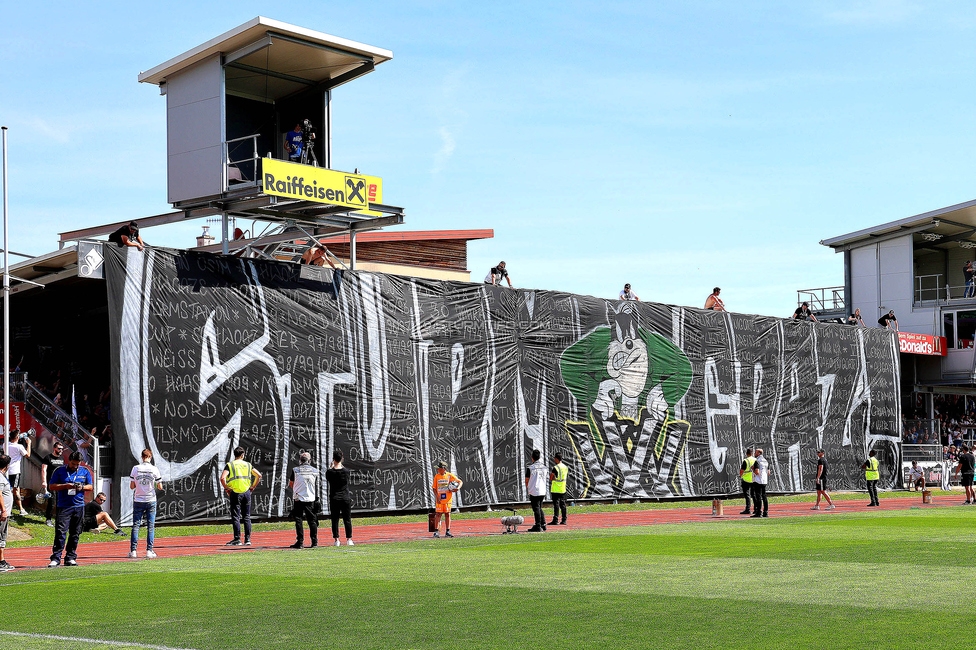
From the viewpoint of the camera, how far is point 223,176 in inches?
1115

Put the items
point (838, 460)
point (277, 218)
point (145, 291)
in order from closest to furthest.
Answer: point (145, 291) < point (277, 218) < point (838, 460)

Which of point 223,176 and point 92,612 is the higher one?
point 223,176

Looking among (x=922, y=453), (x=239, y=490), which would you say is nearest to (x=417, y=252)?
(x=922, y=453)

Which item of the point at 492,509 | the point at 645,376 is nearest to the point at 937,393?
the point at 645,376

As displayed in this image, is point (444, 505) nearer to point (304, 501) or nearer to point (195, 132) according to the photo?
point (304, 501)

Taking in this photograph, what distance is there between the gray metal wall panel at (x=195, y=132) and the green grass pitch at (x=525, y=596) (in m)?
11.9

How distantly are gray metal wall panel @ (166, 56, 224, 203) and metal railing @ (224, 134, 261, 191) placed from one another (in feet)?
0.89

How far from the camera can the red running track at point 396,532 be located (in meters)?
20.4

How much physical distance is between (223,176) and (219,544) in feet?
32.8

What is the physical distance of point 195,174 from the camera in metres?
29.0

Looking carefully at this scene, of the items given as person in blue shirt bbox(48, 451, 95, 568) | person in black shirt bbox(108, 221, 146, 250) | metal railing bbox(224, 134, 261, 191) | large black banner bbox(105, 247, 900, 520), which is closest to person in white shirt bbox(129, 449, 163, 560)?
person in blue shirt bbox(48, 451, 95, 568)

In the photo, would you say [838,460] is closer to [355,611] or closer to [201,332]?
[201,332]

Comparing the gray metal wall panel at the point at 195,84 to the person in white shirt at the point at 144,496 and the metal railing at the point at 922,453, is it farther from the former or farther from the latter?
the metal railing at the point at 922,453

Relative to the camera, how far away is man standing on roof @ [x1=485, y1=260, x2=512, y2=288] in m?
35.3
